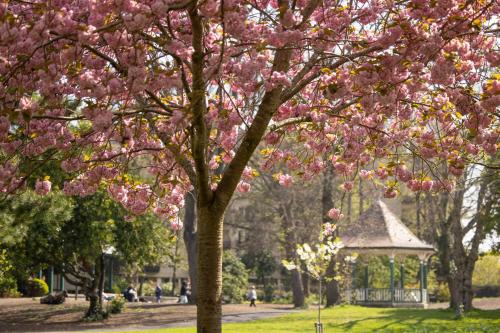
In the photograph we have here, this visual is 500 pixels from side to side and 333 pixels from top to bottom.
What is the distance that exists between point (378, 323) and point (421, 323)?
4.31 feet

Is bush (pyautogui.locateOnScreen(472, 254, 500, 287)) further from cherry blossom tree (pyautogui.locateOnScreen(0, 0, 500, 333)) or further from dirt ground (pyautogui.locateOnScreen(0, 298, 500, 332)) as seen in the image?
cherry blossom tree (pyautogui.locateOnScreen(0, 0, 500, 333))

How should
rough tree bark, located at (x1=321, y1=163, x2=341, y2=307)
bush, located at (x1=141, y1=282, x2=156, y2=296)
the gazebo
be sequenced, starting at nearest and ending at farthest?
the gazebo, rough tree bark, located at (x1=321, y1=163, x2=341, y2=307), bush, located at (x1=141, y1=282, x2=156, y2=296)

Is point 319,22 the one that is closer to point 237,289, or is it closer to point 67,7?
point 67,7

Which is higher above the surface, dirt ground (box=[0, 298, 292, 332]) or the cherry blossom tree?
the cherry blossom tree

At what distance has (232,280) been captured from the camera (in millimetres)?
39125

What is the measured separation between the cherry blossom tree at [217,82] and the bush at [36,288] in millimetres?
29688

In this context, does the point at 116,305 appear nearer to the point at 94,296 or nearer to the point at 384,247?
the point at 94,296

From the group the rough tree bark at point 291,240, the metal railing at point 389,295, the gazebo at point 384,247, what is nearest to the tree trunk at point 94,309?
the gazebo at point 384,247

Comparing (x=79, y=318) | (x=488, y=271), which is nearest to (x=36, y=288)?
(x=79, y=318)

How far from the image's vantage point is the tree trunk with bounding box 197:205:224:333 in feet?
24.1

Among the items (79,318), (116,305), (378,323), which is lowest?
(79,318)

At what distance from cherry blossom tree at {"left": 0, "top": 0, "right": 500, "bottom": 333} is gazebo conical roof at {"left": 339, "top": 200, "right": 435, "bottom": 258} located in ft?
72.5

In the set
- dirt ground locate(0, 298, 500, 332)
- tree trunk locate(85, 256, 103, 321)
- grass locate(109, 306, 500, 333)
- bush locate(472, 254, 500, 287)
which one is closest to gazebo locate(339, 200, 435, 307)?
grass locate(109, 306, 500, 333)

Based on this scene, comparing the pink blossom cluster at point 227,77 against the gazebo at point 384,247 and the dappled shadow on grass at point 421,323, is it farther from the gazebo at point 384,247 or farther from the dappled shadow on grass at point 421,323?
the gazebo at point 384,247
